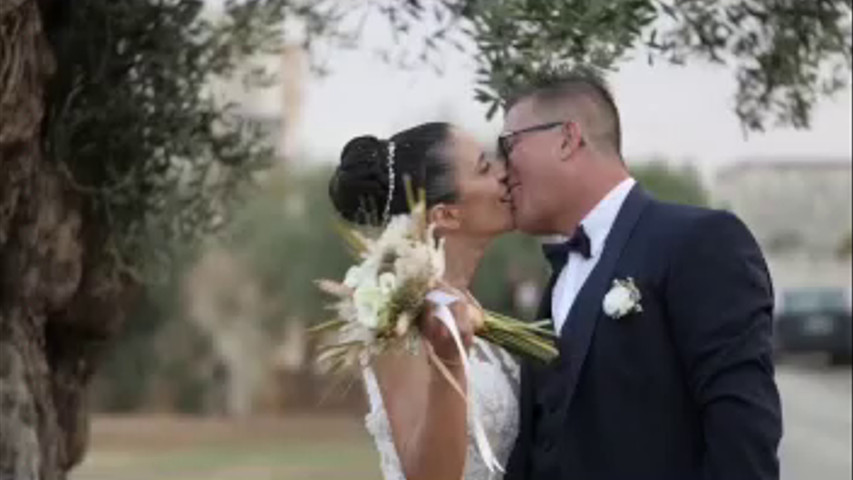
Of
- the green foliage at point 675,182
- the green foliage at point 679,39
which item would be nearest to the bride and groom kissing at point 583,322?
the green foliage at point 679,39

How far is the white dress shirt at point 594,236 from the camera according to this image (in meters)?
4.04

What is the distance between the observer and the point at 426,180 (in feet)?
13.9

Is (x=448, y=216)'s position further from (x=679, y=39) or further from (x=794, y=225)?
(x=794, y=225)

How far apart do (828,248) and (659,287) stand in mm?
32512

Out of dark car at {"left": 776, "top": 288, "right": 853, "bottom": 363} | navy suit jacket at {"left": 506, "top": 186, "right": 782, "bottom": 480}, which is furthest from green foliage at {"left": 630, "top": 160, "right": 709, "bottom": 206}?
dark car at {"left": 776, "top": 288, "right": 853, "bottom": 363}

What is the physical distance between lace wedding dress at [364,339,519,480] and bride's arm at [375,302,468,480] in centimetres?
32

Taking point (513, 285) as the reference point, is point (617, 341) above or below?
above

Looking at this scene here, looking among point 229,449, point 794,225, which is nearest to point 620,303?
point 229,449

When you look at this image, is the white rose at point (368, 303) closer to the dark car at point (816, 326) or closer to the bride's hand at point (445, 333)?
the bride's hand at point (445, 333)

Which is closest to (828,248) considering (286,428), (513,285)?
(513,285)

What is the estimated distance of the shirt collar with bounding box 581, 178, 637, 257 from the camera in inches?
159

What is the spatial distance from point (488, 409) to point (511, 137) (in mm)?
576

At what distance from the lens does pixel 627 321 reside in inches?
152

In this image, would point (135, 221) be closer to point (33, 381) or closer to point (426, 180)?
point (33, 381)
